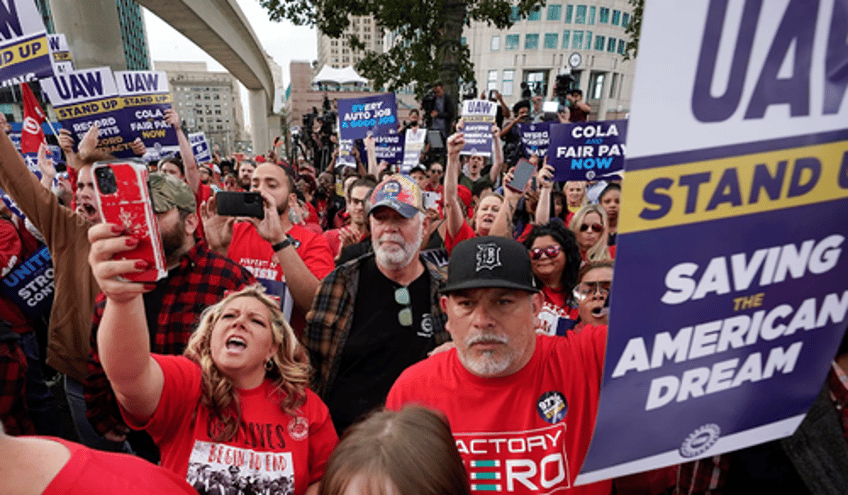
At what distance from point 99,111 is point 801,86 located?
5867mm

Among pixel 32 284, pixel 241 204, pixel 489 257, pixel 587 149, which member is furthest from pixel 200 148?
pixel 489 257

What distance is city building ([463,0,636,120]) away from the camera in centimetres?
5359

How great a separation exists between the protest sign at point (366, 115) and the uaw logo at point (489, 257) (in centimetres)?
569

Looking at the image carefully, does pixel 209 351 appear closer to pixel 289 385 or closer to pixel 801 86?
pixel 289 385

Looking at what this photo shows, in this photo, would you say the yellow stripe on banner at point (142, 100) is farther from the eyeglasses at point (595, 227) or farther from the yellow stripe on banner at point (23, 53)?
the eyeglasses at point (595, 227)

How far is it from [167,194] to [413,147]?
5011 mm

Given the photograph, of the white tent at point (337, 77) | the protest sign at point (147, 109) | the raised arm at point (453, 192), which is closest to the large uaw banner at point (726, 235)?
the raised arm at point (453, 192)

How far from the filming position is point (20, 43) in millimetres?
4117

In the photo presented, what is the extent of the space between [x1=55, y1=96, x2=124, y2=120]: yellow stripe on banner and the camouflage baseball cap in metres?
3.47

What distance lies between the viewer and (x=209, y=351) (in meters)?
1.85

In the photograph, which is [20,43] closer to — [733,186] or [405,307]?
[405,307]

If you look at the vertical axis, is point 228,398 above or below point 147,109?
A: below

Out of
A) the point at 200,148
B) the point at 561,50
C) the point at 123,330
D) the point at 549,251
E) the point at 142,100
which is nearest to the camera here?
the point at 123,330

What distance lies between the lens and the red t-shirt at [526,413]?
1507 millimetres
